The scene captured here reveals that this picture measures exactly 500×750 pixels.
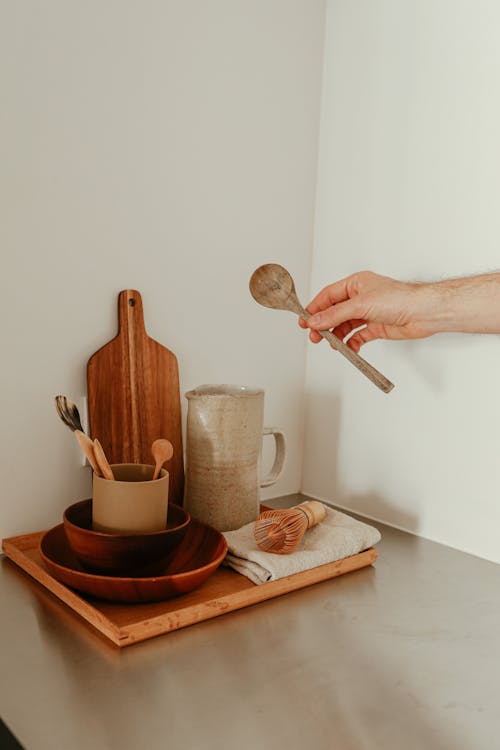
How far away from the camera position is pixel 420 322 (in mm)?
924

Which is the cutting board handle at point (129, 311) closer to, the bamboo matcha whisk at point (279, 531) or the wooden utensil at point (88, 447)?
the wooden utensil at point (88, 447)

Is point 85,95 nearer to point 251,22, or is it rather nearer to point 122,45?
point 122,45

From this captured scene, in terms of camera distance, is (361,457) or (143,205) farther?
(361,457)

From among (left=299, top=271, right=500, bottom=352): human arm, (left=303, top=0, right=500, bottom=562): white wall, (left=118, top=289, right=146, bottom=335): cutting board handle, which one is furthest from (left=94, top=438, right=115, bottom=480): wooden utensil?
(left=303, top=0, right=500, bottom=562): white wall

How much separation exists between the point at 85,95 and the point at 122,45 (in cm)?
9

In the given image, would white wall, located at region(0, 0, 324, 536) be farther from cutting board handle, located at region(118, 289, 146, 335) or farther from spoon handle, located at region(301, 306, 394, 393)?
spoon handle, located at region(301, 306, 394, 393)

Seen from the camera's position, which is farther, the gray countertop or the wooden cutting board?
the wooden cutting board

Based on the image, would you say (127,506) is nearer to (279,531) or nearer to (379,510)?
(279,531)

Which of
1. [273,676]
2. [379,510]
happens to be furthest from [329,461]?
[273,676]

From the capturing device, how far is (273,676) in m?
0.66

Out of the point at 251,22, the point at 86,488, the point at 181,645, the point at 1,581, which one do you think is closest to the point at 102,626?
the point at 181,645

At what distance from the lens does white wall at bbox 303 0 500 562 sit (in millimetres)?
964

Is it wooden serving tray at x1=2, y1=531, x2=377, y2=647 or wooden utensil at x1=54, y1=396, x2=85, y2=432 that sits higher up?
wooden utensil at x1=54, y1=396, x2=85, y2=432

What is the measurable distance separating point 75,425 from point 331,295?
409 mm
